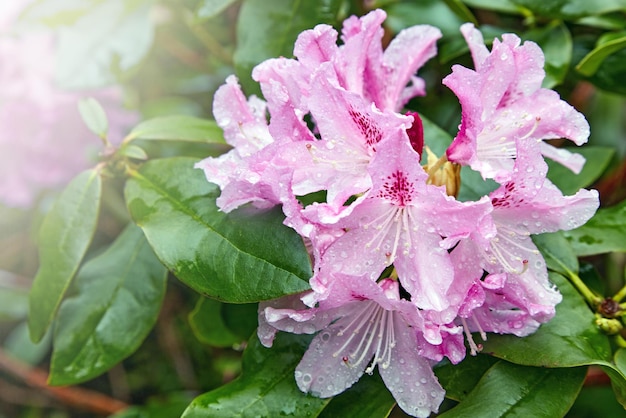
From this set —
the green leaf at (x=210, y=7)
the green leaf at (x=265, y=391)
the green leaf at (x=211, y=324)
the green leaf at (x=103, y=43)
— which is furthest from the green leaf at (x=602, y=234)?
the green leaf at (x=103, y=43)

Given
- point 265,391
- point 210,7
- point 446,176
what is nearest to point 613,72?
point 446,176

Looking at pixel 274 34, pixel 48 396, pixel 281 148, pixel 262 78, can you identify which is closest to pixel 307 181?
pixel 281 148

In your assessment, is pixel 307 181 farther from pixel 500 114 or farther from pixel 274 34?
pixel 274 34

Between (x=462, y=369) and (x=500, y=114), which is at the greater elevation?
(x=500, y=114)

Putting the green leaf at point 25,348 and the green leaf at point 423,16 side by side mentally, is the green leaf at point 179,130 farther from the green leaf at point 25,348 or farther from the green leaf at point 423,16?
the green leaf at point 25,348

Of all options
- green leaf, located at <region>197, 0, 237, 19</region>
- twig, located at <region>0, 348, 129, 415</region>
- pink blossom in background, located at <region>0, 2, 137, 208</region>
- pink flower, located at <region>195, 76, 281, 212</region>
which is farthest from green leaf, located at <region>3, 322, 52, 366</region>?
pink flower, located at <region>195, 76, 281, 212</region>

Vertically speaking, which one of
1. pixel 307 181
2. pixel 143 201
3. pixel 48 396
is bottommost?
pixel 48 396

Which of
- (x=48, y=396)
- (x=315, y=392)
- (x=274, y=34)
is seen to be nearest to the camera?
(x=315, y=392)
